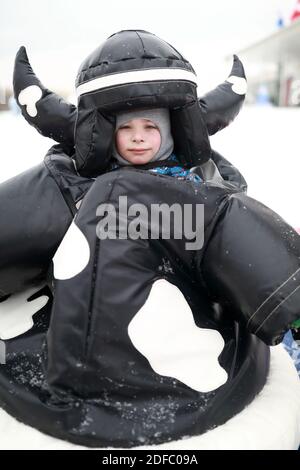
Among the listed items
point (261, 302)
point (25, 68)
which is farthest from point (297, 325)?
point (25, 68)

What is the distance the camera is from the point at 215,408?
62 centimetres

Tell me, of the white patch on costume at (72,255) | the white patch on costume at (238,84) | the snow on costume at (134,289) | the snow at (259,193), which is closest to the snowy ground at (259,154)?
the snow at (259,193)

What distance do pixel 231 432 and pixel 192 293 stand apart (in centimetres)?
21

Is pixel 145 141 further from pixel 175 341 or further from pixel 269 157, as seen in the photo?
pixel 269 157

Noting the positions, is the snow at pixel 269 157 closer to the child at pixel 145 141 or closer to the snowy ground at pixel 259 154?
the snowy ground at pixel 259 154

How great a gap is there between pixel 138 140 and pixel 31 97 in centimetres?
29

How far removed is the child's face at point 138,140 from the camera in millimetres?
794

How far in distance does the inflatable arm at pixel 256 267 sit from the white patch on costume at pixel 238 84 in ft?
1.38

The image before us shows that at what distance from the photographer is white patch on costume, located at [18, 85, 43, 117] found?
0.90 meters

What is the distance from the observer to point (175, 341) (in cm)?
64

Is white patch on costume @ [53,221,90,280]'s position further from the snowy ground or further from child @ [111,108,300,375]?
the snowy ground

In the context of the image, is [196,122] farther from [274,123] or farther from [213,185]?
[274,123]
